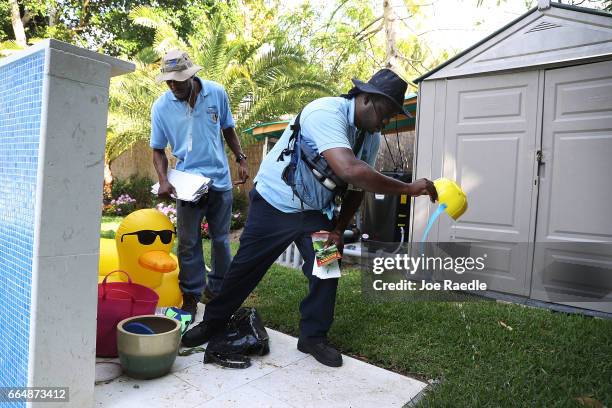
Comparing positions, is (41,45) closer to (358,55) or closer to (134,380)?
(134,380)

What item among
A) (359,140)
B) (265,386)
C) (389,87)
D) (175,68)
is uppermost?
(175,68)

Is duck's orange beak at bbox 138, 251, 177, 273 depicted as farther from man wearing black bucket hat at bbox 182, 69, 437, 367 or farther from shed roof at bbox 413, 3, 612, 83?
shed roof at bbox 413, 3, 612, 83

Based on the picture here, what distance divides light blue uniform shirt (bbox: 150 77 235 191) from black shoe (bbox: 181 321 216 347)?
1.15 meters

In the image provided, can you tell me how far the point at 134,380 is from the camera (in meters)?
2.78

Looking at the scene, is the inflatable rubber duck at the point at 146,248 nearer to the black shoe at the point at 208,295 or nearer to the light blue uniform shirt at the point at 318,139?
A: the black shoe at the point at 208,295

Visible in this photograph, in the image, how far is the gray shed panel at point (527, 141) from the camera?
4500 mm

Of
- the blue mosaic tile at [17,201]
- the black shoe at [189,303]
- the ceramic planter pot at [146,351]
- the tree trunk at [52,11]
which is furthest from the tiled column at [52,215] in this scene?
the tree trunk at [52,11]

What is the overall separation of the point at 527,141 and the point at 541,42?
3.24 ft

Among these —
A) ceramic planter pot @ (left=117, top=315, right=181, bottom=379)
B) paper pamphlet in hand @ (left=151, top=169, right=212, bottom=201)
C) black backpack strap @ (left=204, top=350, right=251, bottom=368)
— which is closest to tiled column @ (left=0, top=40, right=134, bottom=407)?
ceramic planter pot @ (left=117, top=315, right=181, bottom=379)

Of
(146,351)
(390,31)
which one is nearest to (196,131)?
(146,351)

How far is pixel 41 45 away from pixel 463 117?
4.35 m

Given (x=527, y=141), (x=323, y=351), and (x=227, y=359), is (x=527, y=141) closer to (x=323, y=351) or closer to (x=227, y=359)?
(x=323, y=351)

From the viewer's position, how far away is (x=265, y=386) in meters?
2.79

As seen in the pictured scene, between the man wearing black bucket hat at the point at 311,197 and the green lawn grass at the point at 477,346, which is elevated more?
the man wearing black bucket hat at the point at 311,197
